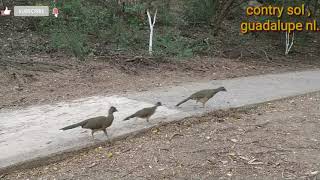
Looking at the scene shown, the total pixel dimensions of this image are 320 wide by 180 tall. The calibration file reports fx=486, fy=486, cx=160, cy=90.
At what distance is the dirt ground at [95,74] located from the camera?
9.30m

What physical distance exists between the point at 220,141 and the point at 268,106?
2.40m

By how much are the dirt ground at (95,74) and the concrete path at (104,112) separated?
1.94 ft

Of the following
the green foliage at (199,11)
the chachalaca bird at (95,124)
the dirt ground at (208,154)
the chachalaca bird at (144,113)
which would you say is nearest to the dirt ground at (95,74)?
the chachalaca bird at (144,113)

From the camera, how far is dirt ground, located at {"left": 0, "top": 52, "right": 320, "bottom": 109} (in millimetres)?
9297

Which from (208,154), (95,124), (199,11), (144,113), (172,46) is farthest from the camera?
(199,11)

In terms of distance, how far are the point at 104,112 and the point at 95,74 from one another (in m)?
3.04

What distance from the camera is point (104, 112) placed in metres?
7.81

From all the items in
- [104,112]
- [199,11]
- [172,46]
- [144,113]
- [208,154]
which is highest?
[199,11]

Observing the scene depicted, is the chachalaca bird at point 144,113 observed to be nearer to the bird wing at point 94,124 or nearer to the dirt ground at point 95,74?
the bird wing at point 94,124

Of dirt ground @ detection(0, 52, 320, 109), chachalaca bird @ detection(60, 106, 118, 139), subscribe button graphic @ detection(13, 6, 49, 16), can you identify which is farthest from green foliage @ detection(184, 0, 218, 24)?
Result: chachalaca bird @ detection(60, 106, 118, 139)

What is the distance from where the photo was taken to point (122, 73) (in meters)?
11.0

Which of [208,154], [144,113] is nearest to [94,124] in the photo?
[144,113]

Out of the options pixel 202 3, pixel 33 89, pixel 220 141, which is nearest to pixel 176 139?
pixel 220 141

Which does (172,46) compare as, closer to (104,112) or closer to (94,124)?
(104,112)
